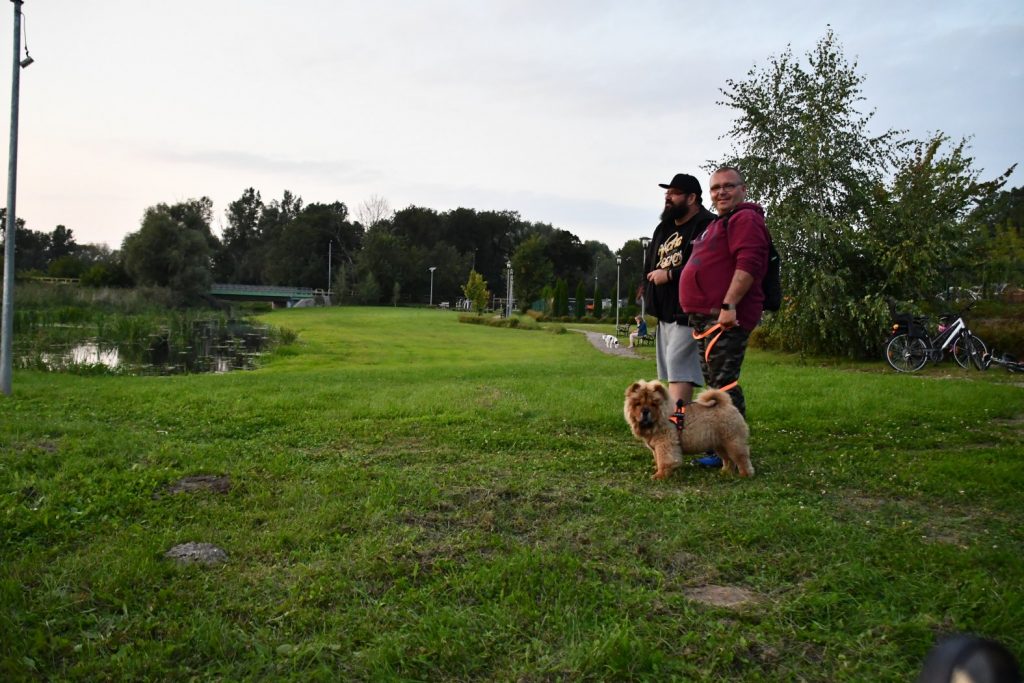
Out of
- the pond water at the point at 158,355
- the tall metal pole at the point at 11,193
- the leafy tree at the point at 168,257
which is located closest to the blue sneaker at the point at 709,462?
the tall metal pole at the point at 11,193

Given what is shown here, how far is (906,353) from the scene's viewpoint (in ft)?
42.1

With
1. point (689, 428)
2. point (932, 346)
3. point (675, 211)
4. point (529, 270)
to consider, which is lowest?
point (689, 428)

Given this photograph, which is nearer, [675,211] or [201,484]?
[201,484]

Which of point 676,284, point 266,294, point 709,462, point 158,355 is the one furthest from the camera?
point 266,294

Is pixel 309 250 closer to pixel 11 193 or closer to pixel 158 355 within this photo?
pixel 158 355

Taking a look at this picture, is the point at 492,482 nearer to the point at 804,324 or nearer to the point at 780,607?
the point at 780,607

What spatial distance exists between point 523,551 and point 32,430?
4.62 meters

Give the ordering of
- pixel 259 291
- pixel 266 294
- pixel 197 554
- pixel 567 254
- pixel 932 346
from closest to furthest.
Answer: pixel 197 554
pixel 932 346
pixel 259 291
pixel 266 294
pixel 567 254

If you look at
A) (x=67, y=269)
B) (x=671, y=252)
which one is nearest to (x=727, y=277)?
(x=671, y=252)

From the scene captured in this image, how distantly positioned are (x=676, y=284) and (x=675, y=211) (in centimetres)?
52

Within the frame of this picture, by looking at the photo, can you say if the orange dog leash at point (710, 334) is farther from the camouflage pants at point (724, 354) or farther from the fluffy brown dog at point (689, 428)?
the fluffy brown dog at point (689, 428)

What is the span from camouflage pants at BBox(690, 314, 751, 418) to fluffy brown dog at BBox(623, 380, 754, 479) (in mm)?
222

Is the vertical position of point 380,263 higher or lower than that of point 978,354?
higher

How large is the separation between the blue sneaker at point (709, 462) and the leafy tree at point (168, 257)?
44396 mm
